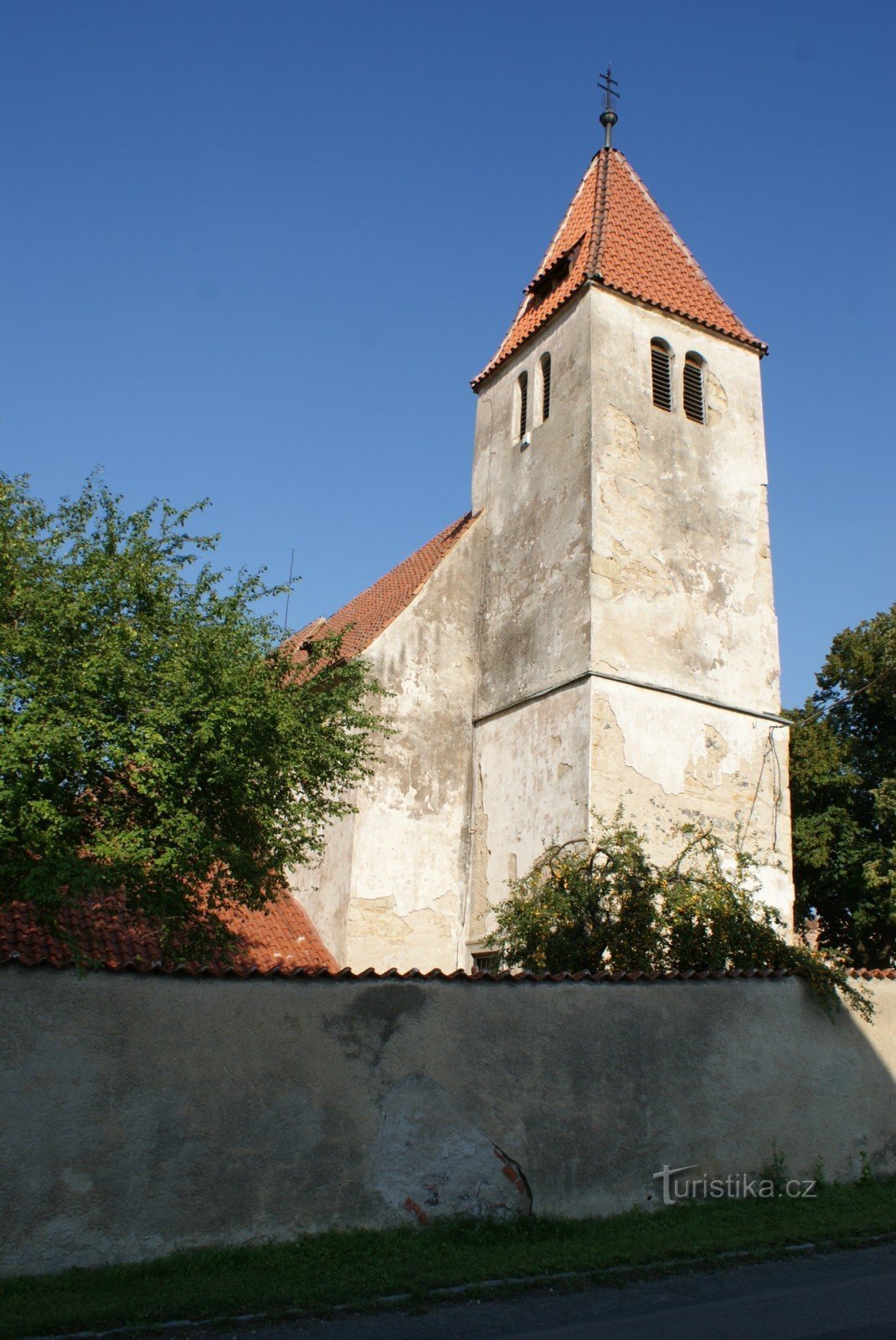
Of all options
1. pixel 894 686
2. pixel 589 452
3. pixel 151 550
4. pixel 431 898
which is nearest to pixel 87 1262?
pixel 151 550

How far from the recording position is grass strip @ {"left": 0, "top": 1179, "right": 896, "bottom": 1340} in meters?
6.30

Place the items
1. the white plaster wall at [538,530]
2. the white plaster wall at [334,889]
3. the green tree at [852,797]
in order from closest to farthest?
the white plaster wall at [334,889], the white plaster wall at [538,530], the green tree at [852,797]

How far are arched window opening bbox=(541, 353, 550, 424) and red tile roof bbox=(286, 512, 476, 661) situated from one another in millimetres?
2330

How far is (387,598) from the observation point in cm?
2045

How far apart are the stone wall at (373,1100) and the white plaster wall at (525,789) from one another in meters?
4.58

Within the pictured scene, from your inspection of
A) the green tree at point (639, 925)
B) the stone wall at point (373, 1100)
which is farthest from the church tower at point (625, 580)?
the stone wall at point (373, 1100)

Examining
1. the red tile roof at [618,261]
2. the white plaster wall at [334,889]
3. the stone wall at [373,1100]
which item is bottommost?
the stone wall at [373,1100]

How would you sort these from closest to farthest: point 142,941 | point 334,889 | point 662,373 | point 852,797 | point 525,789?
point 142,941
point 525,789
point 334,889
point 662,373
point 852,797

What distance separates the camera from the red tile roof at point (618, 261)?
60.2 ft

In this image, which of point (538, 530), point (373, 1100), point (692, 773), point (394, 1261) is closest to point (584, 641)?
point (692, 773)

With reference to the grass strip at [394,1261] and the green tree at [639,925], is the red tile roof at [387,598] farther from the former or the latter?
the grass strip at [394,1261]

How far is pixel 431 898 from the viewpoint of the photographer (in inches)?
638

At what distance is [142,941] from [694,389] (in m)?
12.8

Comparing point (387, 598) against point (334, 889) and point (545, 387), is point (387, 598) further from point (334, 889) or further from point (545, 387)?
point (334, 889)
